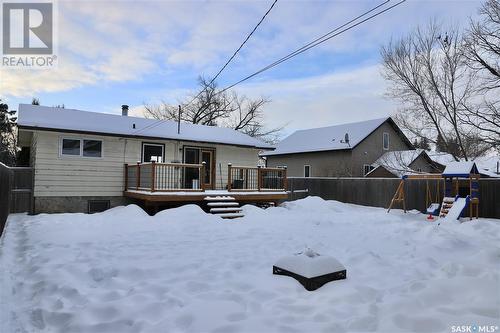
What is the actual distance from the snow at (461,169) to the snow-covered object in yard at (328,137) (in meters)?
11.7

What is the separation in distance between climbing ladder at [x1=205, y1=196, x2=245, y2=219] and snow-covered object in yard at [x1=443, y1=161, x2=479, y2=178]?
798cm

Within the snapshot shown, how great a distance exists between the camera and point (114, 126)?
13.3 m

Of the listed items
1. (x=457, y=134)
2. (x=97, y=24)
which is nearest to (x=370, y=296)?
(x=97, y=24)

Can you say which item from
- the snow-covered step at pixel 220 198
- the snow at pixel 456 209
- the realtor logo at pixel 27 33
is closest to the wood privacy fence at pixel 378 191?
the snow at pixel 456 209

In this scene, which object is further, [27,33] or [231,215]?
[231,215]

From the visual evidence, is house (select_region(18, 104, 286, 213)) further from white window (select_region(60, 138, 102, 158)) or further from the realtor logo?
the realtor logo

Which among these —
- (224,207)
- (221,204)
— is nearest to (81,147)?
(221,204)

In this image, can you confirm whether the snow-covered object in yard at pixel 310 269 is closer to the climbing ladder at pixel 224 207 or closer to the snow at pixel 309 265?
the snow at pixel 309 265

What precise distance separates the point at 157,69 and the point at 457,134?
48.9 ft

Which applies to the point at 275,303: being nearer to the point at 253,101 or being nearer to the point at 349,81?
the point at 349,81

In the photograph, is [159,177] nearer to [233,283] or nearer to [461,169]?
[233,283]

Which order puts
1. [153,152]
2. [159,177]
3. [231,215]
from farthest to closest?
[153,152] → [159,177] → [231,215]

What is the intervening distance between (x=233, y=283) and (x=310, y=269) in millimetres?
964

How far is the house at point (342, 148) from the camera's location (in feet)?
83.9
